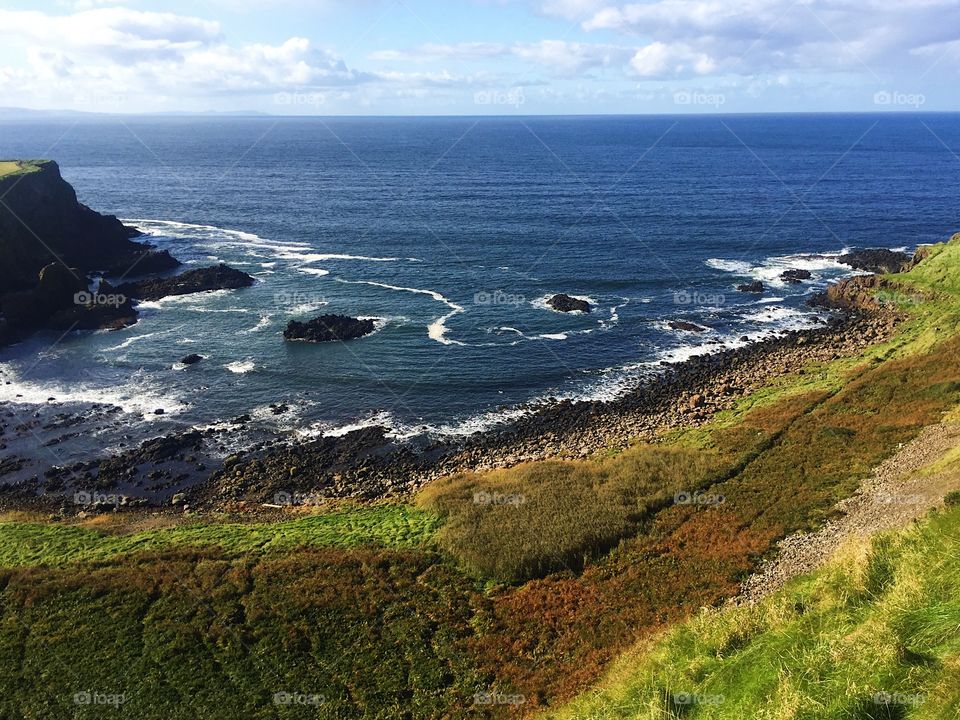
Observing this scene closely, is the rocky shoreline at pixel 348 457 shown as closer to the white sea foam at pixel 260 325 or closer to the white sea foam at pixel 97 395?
the white sea foam at pixel 97 395

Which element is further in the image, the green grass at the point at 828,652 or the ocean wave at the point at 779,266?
the ocean wave at the point at 779,266

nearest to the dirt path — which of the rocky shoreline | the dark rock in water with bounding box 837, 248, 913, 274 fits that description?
the rocky shoreline

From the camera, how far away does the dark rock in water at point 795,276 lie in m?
93.8

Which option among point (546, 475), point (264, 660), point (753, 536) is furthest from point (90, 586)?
point (753, 536)

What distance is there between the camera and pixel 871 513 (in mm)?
36938

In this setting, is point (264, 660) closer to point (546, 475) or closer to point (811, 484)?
point (546, 475)

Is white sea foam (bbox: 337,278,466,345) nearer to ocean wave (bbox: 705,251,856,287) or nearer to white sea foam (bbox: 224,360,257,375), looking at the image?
white sea foam (bbox: 224,360,257,375)

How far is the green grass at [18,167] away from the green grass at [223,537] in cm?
7630

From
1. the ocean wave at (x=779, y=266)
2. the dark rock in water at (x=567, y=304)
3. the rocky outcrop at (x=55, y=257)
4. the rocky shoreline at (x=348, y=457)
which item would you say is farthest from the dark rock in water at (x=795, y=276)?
the rocky outcrop at (x=55, y=257)

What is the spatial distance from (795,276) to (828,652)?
8321 cm

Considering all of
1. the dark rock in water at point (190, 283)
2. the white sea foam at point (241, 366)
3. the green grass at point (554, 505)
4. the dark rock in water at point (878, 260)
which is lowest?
the green grass at point (554, 505)

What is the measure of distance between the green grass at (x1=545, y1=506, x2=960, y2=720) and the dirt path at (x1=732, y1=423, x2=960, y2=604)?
2.09m

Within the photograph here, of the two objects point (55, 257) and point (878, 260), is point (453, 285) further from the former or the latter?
point (878, 260)

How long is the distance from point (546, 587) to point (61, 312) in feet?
241
